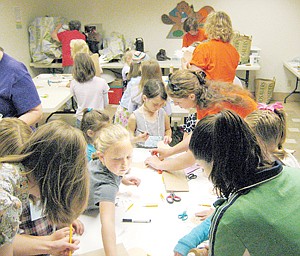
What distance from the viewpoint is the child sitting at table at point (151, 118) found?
2471 mm

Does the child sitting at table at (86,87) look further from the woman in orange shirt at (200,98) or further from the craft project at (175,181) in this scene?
the craft project at (175,181)

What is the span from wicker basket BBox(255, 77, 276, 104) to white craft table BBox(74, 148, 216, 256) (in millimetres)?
4230

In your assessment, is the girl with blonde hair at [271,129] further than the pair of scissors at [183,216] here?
Yes

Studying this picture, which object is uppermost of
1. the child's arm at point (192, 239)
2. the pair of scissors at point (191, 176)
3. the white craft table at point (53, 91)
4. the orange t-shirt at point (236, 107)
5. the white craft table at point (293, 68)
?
the orange t-shirt at point (236, 107)

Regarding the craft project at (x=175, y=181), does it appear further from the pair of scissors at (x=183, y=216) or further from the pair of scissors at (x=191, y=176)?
the pair of scissors at (x=183, y=216)

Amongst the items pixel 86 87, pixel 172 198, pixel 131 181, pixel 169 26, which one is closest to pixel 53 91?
pixel 86 87

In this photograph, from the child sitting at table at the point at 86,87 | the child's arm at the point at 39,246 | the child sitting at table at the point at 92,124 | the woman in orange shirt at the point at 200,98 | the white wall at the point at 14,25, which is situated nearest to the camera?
the child's arm at the point at 39,246

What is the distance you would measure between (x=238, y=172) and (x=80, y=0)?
5.82 m

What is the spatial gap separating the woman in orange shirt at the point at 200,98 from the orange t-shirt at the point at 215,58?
100cm

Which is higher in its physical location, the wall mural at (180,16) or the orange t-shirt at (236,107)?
the wall mural at (180,16)

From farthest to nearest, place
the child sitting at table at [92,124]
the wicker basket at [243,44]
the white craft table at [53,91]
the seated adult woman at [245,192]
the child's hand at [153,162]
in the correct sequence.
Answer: the wicker basket at [243,44], the white craft table at [53,91], the child sitting at table at [92,124], the child's hand at [153,162], the seated adult woman at [245,192]

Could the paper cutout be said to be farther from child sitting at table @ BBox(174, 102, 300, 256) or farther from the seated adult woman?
child sitting at table @ BBox(174, 102, 300, 256)

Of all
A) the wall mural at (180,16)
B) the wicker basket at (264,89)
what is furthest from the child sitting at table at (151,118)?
the wall mural at (180,16)

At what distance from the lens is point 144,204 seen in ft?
5.38
